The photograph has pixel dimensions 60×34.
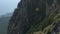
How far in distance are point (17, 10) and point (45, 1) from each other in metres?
32.3

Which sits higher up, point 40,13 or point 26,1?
point 26,1

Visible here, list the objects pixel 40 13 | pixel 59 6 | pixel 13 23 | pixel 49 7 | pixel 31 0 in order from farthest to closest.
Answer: pixel 13 23 → pixel 31 0 → pixel 40 13 → pixel 49 7 → pixel 59 6

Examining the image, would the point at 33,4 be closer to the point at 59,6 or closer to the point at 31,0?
the point at 31,0

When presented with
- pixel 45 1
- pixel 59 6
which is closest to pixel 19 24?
pixel 45 1

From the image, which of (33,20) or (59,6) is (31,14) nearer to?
(33,20)

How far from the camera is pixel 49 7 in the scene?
110 metres

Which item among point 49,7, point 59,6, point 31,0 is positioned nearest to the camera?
point 59,6

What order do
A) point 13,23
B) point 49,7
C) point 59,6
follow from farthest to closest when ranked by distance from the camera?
1. point 13,23
2. point 49,7
3. point 59,6

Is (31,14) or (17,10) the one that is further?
(17,10)

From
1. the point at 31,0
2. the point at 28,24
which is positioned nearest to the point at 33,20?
the point at 28,24

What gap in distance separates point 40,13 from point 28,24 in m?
7.73

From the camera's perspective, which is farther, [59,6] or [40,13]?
[40,13]

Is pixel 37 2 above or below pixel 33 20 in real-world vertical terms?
above

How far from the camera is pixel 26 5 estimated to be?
5202 inches
